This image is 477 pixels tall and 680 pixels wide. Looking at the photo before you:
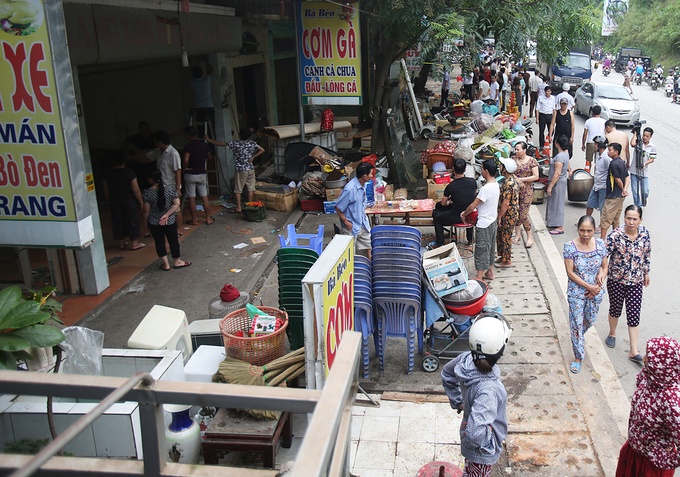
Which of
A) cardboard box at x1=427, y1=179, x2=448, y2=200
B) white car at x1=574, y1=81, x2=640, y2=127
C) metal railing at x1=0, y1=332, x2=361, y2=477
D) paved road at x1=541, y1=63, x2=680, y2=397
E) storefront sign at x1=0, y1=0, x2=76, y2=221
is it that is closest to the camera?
metal railing at x1=0, y1=332, x2=361, y2=477

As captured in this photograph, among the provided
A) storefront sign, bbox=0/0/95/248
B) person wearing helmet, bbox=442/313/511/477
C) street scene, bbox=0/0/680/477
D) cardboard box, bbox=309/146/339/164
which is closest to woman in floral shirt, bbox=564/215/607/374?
street scene, bbox=0/0/680/477

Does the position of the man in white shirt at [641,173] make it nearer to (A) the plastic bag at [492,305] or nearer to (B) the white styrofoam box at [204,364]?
(A) the plastic bag at [492,305]

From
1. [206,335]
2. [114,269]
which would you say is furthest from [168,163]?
[206,335]

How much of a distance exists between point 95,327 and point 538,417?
5.22 m

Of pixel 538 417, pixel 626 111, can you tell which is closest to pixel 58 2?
pixel 538 417

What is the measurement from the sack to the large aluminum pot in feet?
20.4

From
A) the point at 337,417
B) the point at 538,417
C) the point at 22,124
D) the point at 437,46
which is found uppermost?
the point at 437,46

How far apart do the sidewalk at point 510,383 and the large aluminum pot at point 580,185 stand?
9.55ft

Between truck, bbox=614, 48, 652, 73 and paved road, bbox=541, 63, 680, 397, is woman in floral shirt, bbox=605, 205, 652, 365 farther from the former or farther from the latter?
truck, bbox=614, 48, 652, 73

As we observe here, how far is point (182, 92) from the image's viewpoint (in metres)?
13.8

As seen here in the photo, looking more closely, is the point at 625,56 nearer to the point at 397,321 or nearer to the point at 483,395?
the point at 397,321

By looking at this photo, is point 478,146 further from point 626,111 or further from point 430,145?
point 626,111

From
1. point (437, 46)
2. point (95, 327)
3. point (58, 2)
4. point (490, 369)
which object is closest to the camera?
point (490, 369)

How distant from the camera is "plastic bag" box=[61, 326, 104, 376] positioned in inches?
201
